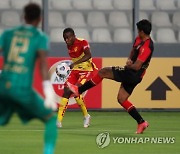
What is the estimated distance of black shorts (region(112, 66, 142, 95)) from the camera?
578 inches

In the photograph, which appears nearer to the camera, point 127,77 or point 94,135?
point 94,135

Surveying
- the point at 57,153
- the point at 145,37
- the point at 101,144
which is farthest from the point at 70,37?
the point at 57,153

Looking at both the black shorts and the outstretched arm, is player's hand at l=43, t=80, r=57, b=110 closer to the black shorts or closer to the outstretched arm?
the black shorts

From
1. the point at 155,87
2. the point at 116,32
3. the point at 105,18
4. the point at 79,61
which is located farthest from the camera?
the point at 105,18

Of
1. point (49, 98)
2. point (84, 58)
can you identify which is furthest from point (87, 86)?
point (49, 98)

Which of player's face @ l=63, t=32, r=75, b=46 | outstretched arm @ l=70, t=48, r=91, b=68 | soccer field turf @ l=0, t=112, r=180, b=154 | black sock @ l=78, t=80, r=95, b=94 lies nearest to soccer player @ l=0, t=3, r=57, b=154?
soccer field turf @ l=0, t=112, r=180, b=154

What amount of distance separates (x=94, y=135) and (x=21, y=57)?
5.85 meters

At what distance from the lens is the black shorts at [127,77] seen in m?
14.7

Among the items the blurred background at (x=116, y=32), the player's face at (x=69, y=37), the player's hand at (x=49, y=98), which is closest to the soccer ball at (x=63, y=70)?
the player's face at (x=69, y=37)

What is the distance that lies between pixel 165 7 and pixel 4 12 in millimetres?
4445

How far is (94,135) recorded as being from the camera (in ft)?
47.8

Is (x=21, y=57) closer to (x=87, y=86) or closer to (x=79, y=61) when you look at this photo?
(x=87, y=86)

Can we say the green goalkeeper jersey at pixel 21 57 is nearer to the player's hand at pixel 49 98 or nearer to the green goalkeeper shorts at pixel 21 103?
the green goalkeeper shorts at pixel 21 103

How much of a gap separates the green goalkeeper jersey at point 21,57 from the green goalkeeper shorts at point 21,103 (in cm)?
8
